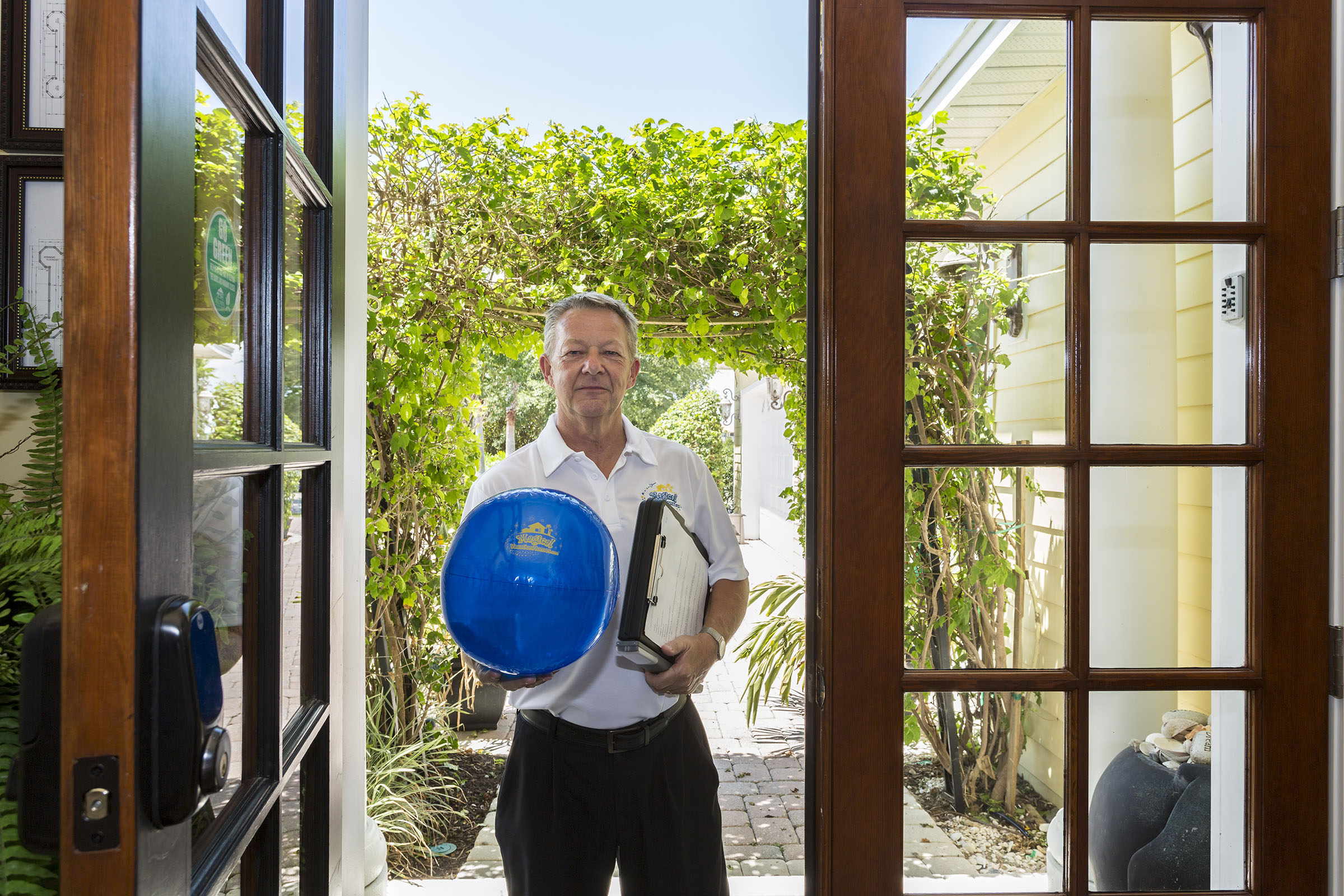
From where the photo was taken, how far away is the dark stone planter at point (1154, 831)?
132cm

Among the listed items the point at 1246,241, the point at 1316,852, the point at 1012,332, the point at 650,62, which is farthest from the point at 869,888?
the point at 650,62

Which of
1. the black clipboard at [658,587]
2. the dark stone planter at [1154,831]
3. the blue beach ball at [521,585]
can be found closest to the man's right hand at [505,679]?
the blue beach ball at [521,585]

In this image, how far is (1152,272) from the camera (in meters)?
1.31

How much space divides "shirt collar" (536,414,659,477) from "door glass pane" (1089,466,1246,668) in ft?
3.37

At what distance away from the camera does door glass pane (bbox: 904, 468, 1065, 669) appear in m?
1.30

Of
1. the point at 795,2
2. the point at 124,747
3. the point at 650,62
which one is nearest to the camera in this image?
the point at 124,747

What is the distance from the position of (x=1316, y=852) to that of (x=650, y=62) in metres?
14.6

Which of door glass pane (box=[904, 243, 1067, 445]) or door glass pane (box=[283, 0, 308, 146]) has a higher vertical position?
door glass pane (box=[283, 0, 308, 146])

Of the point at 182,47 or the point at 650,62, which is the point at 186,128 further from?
the point at 650,62

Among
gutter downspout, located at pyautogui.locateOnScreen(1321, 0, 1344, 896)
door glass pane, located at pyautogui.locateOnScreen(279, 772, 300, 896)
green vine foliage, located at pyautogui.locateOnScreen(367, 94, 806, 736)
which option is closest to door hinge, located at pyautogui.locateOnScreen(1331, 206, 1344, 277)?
gutter downspout, located at pyautogui.locateOnScreen(1321, 0, 1344, 896)

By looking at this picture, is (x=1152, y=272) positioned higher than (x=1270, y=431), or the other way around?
(x=1152, y=272)

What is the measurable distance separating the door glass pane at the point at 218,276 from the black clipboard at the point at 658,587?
762 mm

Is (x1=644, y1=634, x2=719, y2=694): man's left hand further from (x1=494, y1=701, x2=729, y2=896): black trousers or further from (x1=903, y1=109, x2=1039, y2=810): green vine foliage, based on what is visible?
(x1=903, y1=109, x2=1039, y2=810): green vine foliage

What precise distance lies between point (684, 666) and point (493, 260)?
2.46m
